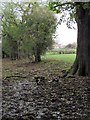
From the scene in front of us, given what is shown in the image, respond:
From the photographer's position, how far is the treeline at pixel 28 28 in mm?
8504

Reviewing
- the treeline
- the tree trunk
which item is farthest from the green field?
the tree trunk

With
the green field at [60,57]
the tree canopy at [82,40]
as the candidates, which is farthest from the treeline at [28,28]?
the tree canopy at [82,40]

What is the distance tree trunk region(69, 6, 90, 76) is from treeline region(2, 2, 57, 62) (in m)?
3.47

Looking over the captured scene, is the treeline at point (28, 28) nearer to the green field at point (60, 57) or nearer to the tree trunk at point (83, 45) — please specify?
the green field at point (60, 57)

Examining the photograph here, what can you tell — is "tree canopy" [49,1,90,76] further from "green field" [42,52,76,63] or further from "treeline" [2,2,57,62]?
"green field" [42,52,76,63]

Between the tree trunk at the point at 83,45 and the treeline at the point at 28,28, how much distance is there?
3.47 m

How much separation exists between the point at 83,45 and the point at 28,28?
387 cm

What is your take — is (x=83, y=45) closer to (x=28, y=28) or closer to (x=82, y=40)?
(x=82, y=40)

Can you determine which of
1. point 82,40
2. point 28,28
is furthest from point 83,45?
point 28,28

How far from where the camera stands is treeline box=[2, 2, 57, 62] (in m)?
8.50

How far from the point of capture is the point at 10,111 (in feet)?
8.14

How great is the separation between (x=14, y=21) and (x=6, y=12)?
743 mm

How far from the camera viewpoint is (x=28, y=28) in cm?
858

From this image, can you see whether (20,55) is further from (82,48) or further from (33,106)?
(33,106)
